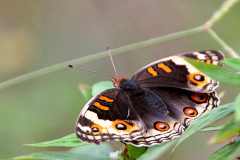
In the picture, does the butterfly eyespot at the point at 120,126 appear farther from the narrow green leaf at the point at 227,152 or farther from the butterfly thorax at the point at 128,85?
the narrow green leaf at the point at 227,152

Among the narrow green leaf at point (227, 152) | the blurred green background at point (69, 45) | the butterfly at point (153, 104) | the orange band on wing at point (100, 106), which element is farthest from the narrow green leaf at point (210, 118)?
the blurred green background at point (69, 45)

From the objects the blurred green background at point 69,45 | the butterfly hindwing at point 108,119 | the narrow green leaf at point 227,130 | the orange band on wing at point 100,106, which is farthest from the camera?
the blurred green background at point 69,45

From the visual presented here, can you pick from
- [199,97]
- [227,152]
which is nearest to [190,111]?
[199,97]

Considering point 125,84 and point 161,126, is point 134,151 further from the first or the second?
point 125,84

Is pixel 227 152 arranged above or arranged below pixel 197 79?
below

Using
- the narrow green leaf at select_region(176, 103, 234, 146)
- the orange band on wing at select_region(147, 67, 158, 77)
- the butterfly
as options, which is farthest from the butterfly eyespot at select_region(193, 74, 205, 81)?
the narrow green leaf at select_region(176, 103, 234, 146)

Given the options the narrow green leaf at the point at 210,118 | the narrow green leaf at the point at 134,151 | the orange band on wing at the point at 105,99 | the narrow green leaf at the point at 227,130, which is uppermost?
the orange band on wing at the point at 105,99

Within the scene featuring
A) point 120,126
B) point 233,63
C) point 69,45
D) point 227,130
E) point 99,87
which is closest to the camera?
point 227,130
